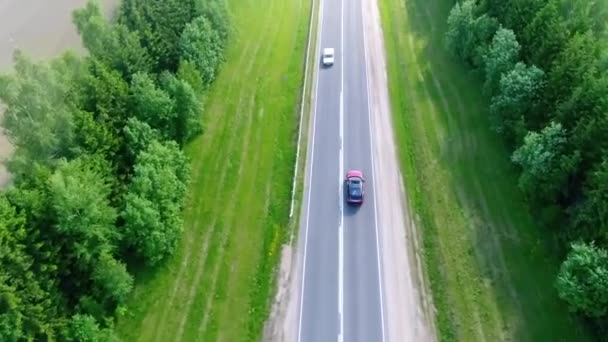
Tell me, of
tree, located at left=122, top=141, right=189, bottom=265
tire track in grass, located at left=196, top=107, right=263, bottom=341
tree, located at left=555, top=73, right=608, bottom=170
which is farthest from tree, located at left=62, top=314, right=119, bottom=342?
tree, located at left=555, top=73, right=608, bottom=170

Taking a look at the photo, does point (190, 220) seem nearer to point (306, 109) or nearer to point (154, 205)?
point (154, 205)

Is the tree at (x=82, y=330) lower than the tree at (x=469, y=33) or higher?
lower

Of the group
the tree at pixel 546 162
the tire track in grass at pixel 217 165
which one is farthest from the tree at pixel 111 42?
the tree at pixel 546 162

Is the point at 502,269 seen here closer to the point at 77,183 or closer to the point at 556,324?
the point at 556,324

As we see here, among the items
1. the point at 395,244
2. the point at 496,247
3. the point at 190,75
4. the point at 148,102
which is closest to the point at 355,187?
the point at 395,244

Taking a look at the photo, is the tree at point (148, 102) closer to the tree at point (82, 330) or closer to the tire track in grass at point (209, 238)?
the tire track in grass at point (209, 238)

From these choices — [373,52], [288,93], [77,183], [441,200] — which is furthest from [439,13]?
[77,183]
